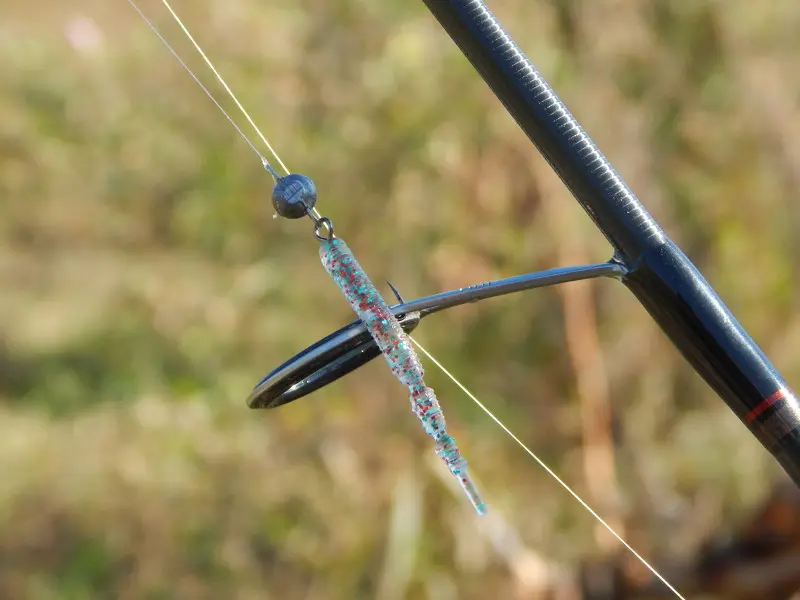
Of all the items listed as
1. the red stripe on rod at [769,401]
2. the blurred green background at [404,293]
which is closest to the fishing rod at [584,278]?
the red stripe on rod at [769,401]

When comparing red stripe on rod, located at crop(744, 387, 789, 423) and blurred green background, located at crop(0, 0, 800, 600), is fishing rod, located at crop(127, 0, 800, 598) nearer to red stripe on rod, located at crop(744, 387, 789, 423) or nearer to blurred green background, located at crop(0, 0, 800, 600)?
red stripe on rod, located at crop(744, 387, 789, 423)

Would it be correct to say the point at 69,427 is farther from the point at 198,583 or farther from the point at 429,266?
the point at 429,266

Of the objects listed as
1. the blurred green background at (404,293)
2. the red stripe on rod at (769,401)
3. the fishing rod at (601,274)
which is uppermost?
the blurred green background at (404,293)

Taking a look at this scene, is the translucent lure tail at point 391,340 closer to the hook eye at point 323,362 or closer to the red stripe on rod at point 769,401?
the hook eye at point 323,362

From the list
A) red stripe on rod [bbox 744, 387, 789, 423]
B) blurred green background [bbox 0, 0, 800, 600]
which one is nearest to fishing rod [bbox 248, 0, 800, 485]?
red stripe on rod [bbox 744, 387, 789, 423]

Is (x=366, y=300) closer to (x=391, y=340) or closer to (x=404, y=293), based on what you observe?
(x=391, y=340)

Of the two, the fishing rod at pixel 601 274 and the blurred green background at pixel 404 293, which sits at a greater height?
the blurred green background at pixel 404 293

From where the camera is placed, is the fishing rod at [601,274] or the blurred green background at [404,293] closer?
the fishing rod at [601,274]

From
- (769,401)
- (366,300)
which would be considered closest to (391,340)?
(366,300)
